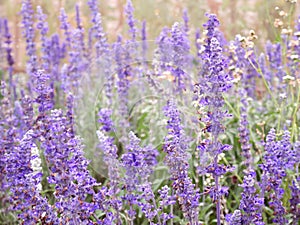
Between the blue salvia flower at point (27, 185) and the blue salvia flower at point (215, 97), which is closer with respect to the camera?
the blue salvia flower at point (215, 97)

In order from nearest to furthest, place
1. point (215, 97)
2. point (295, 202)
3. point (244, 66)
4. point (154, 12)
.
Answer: point (215, 97), point (295, 202), point (244, 66), point (154, 12)

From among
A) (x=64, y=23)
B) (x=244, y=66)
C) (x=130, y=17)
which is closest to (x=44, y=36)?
(x=64, y=23)

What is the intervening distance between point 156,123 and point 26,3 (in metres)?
1.85

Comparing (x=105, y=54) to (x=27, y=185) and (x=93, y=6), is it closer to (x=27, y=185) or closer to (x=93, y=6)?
(x=93, y=6)

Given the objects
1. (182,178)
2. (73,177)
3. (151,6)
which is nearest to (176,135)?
(182,178)

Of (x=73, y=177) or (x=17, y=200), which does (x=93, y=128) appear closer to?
(x=17, y=200)

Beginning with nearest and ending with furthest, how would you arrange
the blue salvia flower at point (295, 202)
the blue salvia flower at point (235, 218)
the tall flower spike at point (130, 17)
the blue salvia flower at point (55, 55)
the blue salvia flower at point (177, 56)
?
the blue salvia flower at point (235, 218), the blue salvia flower at point (295, 202), the blue salvia flower at point (177, 56), the tall flower spike at point (130, 17), the blue salvia flower at point (55, 55)

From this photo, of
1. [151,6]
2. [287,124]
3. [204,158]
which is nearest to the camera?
[204,158]

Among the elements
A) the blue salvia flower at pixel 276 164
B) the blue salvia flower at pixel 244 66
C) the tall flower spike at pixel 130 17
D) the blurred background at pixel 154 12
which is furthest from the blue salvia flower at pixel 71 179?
the blurred background at pixel 154 12

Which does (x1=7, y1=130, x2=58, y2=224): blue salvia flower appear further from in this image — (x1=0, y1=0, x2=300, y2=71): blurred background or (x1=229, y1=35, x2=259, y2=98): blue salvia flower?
(x1=0, y1=0, x2=300, y2=71): blurred background

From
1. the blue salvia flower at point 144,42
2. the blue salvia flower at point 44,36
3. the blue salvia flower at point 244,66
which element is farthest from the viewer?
the blue salvia flower at point 144,42

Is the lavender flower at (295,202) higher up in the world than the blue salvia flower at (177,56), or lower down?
Result: lower down

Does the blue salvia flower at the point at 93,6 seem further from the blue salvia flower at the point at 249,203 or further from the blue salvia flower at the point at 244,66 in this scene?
the blue salvia flower at the point at 249,203

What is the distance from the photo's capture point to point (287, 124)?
5082 millimetres
